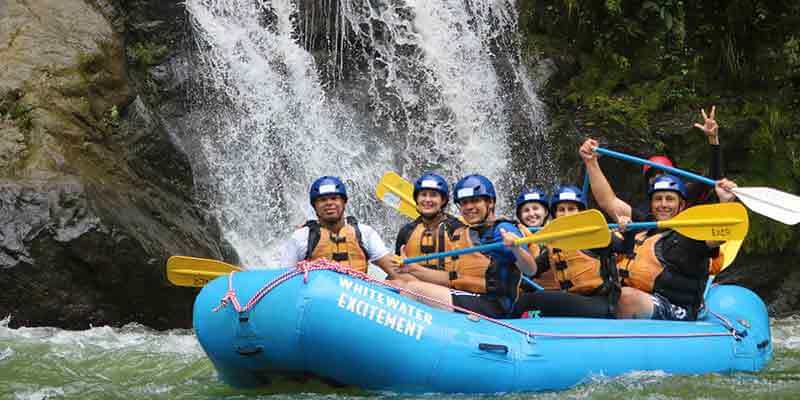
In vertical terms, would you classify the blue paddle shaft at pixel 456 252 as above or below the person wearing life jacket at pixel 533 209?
below

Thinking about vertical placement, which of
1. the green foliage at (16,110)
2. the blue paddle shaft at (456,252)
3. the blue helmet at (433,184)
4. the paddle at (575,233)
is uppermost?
the green foliage at (16,110)

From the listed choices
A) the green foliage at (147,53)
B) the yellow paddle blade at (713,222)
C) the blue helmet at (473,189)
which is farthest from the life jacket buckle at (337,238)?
the green foliage at (147,53)

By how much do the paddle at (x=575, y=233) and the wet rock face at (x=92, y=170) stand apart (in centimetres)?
348

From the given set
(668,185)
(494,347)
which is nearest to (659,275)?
(668,185)

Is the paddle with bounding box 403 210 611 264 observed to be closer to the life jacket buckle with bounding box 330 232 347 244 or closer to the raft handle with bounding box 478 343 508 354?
the raft handle with bounding box 478 343 508 354

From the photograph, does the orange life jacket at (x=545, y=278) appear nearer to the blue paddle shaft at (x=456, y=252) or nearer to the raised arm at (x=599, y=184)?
the raised arm at (x=599, y=184)

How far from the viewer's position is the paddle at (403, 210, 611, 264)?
5.25m

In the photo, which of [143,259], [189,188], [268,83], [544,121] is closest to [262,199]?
[189,188]

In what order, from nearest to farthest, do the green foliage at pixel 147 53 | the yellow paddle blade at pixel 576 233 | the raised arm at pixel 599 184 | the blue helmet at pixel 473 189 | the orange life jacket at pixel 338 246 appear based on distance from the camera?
the yellow paddle blade at pixel 576 233 < the blue helmet at pixel 473 189 < the orange life jacket at pixel 338 246 < the raised arm at pixel 599 184 < the green foliage at pixel 147 53

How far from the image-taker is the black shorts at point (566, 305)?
576cm

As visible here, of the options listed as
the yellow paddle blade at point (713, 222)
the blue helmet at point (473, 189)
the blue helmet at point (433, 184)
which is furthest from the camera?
the blue helmet at point (433, 184)

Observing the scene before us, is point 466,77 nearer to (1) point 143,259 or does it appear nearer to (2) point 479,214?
(1) point 143,259

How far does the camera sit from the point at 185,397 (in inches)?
207

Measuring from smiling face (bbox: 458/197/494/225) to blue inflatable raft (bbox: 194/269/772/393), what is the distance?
831 mm
